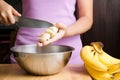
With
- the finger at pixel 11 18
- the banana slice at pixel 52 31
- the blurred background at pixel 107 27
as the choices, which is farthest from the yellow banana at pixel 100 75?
the blurred background at pixel 107 27

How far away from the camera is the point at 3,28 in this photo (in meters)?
2.21

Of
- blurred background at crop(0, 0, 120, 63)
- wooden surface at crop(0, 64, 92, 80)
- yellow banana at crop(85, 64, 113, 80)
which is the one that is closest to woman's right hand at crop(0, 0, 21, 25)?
wooden surface at crop(0, 64, 92, 80)

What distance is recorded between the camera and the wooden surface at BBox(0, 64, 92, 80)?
2.33 feet

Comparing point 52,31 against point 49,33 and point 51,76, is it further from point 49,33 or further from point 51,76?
point 51,76

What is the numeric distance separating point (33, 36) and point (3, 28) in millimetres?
1327

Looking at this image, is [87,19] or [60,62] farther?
[87,19]

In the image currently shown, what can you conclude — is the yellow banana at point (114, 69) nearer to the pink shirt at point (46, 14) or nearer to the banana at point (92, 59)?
the banana at point (92, 59)

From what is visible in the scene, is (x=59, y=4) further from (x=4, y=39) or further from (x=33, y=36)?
(x=4, y=39)

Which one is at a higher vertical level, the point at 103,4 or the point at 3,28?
the point at 103,4

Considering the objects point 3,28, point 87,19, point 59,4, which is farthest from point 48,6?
point 3,28

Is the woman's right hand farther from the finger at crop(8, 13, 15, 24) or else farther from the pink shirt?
the pink shirt

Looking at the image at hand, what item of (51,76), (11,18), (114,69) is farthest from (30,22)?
(114,69)

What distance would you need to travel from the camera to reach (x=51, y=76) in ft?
2.36

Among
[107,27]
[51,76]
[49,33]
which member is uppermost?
[49,33]
